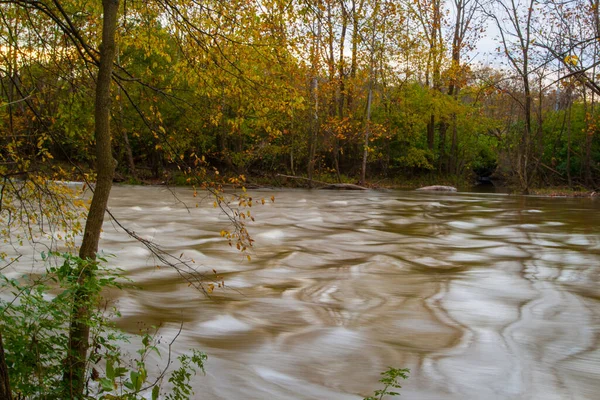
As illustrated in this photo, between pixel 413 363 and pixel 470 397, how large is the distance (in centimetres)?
77

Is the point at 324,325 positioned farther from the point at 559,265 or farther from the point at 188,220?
the point at 188,220

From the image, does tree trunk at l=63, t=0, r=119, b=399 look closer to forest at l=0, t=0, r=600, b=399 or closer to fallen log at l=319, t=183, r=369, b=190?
forest at l=0, t=0, r=600, b=399

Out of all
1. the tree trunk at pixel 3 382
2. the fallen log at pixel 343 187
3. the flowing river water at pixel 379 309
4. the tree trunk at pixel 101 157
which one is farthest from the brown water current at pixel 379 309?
the fallen log at pixel 343 187

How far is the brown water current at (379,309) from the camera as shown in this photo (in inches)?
207

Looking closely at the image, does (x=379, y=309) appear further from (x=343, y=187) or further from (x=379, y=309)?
(x=343, y=187)

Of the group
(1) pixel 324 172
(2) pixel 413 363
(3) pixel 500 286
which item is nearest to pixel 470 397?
(2) pixel 413 363

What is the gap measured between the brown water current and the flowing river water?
2 centimetres

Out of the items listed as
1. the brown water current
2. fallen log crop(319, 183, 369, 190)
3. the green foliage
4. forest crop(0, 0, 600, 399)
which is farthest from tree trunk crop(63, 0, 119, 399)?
fallen log crop(319, 183, 369, 190)

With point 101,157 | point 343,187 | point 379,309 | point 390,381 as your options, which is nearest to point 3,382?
point 101,157

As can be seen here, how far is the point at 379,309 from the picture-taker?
748 cm

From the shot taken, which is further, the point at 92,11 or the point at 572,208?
the point at 572,208

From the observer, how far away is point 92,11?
6.25m

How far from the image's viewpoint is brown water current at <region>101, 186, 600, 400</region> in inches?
207

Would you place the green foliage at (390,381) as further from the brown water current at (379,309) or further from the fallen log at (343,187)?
the fallen log at (343,187)
